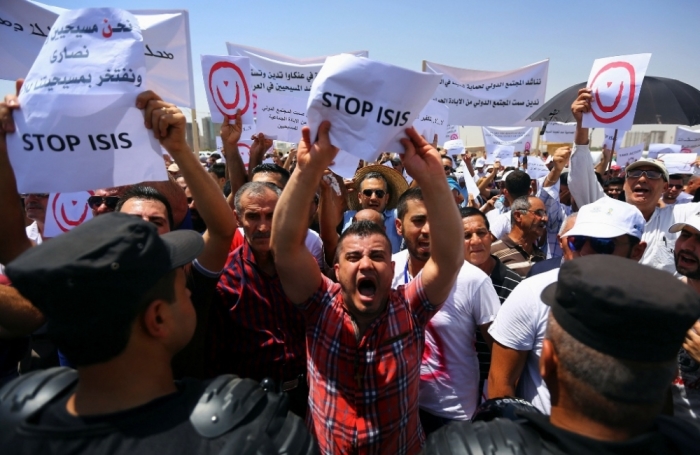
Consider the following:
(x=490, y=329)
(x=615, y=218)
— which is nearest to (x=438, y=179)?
(x=490, y=329)

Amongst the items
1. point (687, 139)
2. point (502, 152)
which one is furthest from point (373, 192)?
point (687, 139)

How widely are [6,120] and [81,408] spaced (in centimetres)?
128

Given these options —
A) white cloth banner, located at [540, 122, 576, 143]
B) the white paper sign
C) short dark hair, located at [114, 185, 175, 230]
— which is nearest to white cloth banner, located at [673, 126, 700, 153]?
white cloth banner, located at [540, 122, 576, 143]

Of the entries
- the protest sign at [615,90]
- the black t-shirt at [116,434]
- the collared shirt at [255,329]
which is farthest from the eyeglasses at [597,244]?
the black t-shirt at [116,434]

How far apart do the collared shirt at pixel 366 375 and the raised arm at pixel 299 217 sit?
0.11 metres

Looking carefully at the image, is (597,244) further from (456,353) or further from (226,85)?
(226,85)

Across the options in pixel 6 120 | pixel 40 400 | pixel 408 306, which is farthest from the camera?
pixel 408 306

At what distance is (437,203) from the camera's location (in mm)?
1793

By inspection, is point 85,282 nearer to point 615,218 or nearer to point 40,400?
point 40,400

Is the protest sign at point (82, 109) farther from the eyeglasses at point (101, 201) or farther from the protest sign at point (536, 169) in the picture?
the protest sign at point (536, 169)

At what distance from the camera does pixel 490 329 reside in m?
2.15

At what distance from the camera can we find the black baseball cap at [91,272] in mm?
987

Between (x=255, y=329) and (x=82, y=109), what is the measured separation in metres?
1.23

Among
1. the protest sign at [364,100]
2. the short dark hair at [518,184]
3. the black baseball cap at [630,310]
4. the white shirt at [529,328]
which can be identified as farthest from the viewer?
the short dark hair at [518,184]
